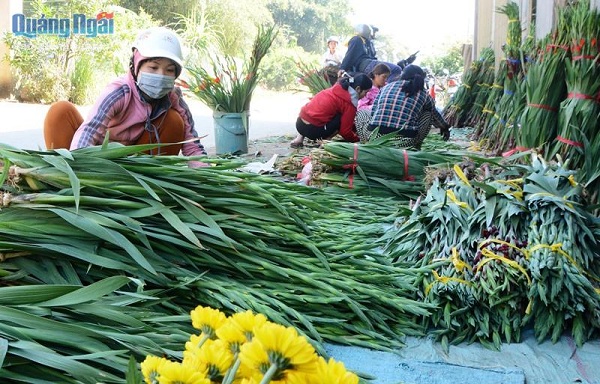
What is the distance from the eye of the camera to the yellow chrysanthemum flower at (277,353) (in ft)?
2.15

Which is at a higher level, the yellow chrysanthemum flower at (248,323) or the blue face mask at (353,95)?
the blue face mask at (353,95)

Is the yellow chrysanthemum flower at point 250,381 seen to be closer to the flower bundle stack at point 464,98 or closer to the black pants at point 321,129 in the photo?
the black pants at point 321,129

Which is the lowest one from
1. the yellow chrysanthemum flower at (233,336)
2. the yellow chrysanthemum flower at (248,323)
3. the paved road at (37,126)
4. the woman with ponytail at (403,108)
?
the paved road at (37,126)

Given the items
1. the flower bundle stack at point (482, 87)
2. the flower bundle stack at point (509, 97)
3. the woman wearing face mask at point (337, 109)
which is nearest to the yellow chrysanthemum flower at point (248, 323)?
the flower bundle stack at point (509, 97)

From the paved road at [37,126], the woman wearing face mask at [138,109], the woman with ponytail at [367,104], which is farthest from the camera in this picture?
the paved road at [37,126]

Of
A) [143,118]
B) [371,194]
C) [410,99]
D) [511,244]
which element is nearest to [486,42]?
[410,99]

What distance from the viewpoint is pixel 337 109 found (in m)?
6.00

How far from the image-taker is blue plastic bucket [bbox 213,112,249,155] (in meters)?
6.29

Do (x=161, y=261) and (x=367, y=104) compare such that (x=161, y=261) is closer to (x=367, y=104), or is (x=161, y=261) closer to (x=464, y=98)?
(x=367, y=104)

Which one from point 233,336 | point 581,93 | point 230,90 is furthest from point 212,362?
point 230,90

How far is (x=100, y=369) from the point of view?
1.38m

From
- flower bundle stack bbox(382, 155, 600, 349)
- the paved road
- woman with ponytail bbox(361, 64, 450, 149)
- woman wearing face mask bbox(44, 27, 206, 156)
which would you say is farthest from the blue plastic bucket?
flower bundle stack bbox(382, 155, 600, 349)

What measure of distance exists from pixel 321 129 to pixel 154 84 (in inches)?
116

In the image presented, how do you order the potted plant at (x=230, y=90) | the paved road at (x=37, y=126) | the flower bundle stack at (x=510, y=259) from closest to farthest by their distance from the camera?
the flower bundle stack at (x=510, y=259) < the potted plant at (x=230, y=90) < the paved road at (x=37, y=126)
